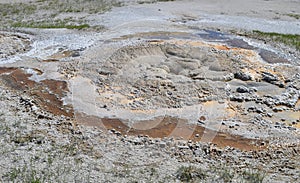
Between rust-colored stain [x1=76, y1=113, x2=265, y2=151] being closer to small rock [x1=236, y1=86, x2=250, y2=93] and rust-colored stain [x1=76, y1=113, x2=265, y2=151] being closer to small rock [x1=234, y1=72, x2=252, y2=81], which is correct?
small rock [x1=236, y1=86, x2=250, y2=93]

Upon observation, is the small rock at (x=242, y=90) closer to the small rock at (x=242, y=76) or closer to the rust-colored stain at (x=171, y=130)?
the small rock at (x=242, y=76)

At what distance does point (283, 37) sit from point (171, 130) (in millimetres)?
13188

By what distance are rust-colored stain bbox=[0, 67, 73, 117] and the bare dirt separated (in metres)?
0.05

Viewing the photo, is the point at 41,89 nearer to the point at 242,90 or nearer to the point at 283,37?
the point at 242,90

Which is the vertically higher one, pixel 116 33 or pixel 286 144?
pixel 116 33

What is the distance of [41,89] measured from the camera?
1511 cm

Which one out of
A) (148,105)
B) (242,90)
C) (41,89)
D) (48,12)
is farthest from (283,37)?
(48,12)

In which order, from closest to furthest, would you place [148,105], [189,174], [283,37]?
1. [189,174]
2. [148,105]
3. [283,37]

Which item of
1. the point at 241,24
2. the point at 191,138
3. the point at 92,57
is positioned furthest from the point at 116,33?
the point at 191,138

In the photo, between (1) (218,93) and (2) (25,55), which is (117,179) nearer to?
(1) (218,93)

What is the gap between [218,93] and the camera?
14.9 metres

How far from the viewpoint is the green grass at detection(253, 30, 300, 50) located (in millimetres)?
21234

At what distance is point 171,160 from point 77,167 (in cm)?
267

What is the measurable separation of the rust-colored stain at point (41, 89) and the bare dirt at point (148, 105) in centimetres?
5
